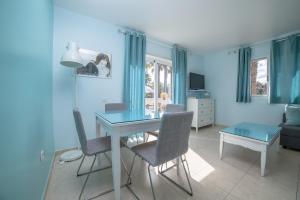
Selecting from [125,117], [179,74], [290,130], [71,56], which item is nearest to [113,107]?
[125,117]

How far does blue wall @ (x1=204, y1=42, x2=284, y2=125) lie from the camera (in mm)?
3758

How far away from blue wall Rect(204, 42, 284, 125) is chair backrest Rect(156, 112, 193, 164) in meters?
3.65

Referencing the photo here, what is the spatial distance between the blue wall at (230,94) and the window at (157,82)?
5.97ft

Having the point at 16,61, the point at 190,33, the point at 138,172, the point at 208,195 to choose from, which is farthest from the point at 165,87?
the point at 16,61

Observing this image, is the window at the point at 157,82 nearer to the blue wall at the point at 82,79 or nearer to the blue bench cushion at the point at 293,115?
the blue wall at the point at 82,79

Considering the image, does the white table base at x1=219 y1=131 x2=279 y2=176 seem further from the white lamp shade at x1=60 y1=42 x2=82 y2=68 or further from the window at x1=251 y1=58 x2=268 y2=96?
the white lamp shade at x1=60 y1=42 x2=82 y2=68

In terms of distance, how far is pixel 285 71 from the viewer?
11.0ft

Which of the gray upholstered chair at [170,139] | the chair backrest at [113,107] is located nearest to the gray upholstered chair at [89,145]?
the gray upholstered chair at [170,139]

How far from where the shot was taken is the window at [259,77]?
12.7ft

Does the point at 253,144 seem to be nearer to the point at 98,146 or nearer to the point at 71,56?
the point at 98,146

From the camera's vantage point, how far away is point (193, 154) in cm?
253

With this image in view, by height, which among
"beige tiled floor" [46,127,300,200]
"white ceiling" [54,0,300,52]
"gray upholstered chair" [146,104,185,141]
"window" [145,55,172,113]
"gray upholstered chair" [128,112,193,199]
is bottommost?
"beige tiled floor" [46,127,300,200]

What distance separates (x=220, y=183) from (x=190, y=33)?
3179mm

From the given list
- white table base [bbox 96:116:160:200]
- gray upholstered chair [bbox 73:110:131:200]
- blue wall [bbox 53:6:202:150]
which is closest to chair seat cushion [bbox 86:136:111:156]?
gray upholstered chair [bbox 73:110:131:200]
